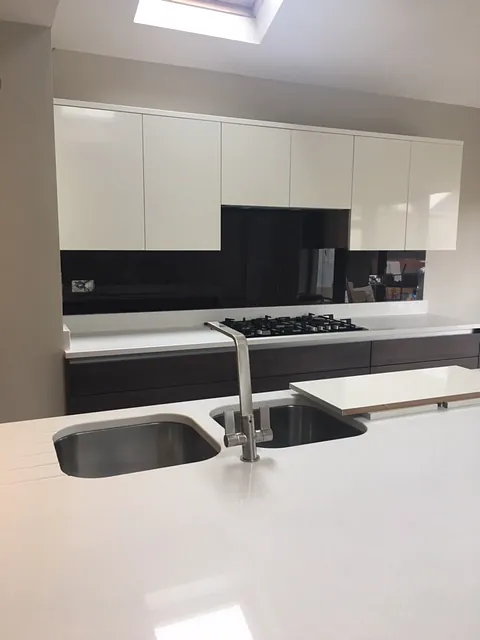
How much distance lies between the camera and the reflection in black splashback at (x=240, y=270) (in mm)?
2977

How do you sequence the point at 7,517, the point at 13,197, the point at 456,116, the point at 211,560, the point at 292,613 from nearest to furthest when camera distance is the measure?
the point at 292,613
the point at 211,560
the point at 7,517
the point at 13,197
the point at 456,116

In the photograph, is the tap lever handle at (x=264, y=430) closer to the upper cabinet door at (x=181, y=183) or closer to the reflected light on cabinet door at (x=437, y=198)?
the upper cabinet door at (x=181, y=183)

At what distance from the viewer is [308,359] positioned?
289 centimetres

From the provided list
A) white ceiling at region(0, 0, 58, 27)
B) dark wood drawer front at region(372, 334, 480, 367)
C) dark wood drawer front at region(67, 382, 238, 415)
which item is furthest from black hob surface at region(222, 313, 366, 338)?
white ceiling at region(0, 0, 58, 27)

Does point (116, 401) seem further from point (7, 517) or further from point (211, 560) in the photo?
point (211, 560)

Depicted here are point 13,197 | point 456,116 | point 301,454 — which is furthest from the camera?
point 456,116

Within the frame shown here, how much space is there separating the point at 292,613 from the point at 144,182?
231 centimetres

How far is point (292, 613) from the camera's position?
2.50 ft

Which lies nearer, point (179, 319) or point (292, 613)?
point (292, 613)

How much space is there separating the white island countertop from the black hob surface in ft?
5.15

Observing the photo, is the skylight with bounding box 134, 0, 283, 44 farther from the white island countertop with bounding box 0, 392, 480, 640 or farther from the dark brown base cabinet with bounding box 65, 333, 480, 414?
the white island countertop with bounding box 0, 392, 480, 640

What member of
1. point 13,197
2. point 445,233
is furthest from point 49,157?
point 445,233

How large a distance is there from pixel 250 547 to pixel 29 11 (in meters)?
2.23

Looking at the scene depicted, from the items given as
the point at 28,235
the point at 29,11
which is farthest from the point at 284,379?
the point at 29,11
